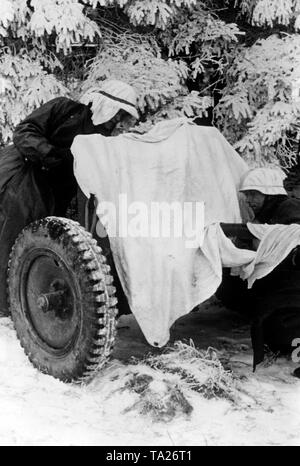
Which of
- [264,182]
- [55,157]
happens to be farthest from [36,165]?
[264,182]

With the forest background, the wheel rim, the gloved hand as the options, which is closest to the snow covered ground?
the wheel rim

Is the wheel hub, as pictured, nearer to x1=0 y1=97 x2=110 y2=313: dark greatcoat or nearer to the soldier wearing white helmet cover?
x1=0 y1=97 x2=110 y2=313: dark greatcoat

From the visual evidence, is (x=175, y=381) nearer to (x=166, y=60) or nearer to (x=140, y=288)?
(x=140, y=288)

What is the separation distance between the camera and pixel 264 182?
11.9 ft

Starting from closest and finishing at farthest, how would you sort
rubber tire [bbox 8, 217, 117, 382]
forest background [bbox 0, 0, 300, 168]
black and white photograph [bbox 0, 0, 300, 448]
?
black and white photograph [bbox 0, 0, 300, 448]
rubber tire [bbox 8, 217, 117, 382]
forest background [bbox 0, 0, 300, 168]

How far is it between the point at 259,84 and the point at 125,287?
142 inches

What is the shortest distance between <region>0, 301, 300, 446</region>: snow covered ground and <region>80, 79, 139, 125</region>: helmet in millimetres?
1593

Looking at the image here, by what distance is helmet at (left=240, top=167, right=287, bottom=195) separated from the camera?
3.63 meters

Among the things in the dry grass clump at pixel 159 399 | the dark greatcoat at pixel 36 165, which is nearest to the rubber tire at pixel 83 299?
the dry grass clump at pixel 159 399

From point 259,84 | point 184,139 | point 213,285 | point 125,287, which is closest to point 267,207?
point 184,139

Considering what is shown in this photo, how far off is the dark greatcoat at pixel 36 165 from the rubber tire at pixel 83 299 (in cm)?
55

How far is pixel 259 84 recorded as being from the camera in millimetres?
5895

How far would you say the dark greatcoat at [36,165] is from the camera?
3686mm
